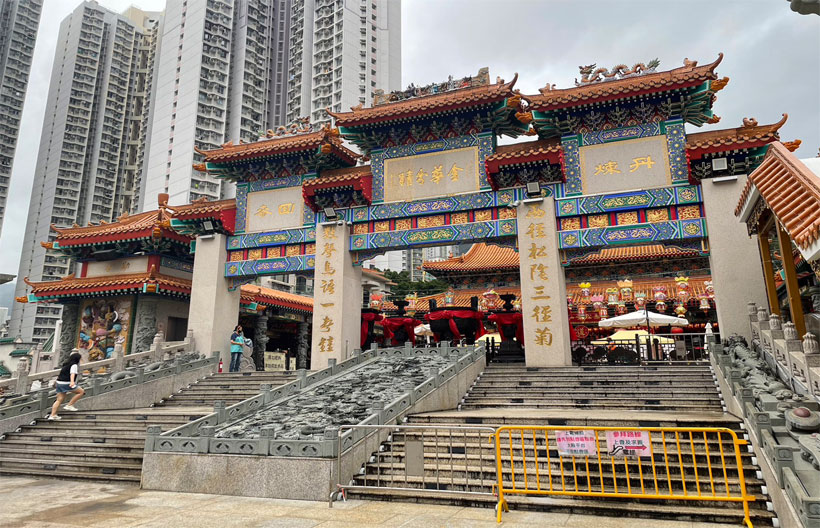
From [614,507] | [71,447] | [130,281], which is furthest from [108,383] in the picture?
[614,507]

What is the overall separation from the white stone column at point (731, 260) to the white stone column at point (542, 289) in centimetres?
412

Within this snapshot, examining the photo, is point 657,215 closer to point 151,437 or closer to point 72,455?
point 151,437

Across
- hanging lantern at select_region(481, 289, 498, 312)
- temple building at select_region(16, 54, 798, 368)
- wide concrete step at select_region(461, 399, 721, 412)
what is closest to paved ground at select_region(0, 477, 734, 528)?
wide concrete step at select_region(461, 399, 721, 412)

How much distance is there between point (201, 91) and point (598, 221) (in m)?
58.7

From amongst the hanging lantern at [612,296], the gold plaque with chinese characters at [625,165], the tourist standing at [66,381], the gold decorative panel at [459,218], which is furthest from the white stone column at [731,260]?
the tourist standing at [66,381]

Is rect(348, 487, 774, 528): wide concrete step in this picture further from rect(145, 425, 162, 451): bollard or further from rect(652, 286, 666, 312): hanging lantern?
rect(652, 286, 666, 312): hanging lantern

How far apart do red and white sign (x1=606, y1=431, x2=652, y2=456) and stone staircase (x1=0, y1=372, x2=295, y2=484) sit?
24.9 ft

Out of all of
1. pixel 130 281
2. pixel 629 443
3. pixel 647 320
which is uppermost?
pixel 130 281

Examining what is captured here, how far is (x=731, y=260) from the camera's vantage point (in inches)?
565

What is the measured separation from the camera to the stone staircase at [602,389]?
11000 millimetres

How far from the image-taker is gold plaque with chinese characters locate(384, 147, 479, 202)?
17594 mm

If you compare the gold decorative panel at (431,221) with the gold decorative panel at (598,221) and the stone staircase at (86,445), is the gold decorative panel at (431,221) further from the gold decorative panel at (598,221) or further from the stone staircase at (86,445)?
the stone staircase at (86,445)

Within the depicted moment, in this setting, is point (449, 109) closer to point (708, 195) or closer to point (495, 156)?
point (495, 156)

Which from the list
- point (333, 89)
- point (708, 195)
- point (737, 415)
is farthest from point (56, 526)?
point (333, 89)
